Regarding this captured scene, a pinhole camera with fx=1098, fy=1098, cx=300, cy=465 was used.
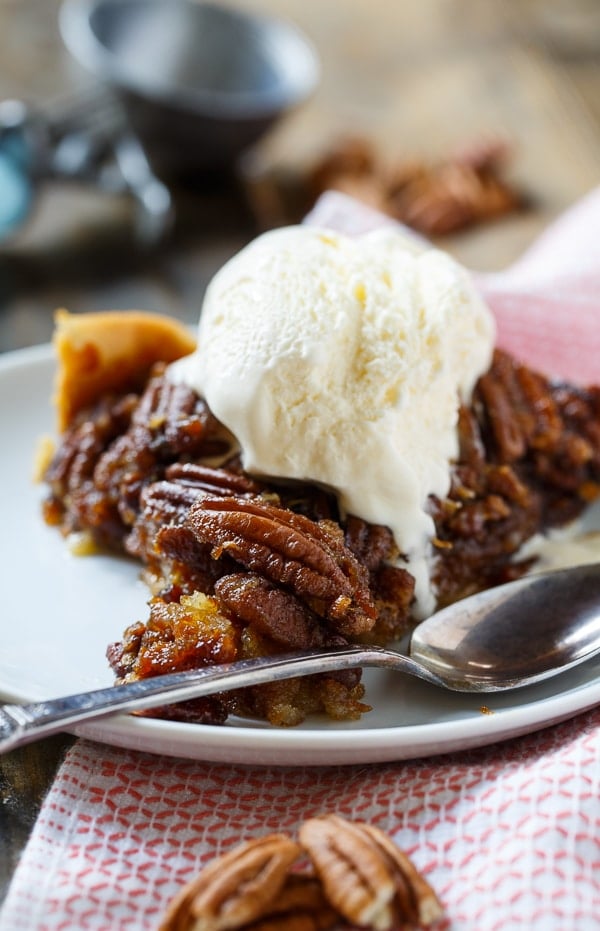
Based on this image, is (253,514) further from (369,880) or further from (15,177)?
(15,177)

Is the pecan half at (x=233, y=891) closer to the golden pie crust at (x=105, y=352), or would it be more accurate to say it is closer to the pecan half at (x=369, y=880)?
the pecan half at (x=369, y=880)

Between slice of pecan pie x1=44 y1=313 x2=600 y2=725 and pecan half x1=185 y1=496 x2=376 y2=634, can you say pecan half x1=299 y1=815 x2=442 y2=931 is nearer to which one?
slice of pecan pie x1=44 y1=313 x2=600 y2=725

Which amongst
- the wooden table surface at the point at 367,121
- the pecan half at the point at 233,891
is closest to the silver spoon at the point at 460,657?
the pecan half at the point at 233,891

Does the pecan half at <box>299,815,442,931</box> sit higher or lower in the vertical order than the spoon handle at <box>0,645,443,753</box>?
lower

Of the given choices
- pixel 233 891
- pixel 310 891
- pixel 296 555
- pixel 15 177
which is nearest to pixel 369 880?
pixel 310 891

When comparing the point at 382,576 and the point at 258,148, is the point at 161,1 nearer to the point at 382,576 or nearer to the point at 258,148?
the point at 258,148

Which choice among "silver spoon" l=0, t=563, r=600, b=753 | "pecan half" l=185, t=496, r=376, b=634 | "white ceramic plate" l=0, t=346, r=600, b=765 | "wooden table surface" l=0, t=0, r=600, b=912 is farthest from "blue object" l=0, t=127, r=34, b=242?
"silver spoon" l=0, t=563, r=600, b=753
